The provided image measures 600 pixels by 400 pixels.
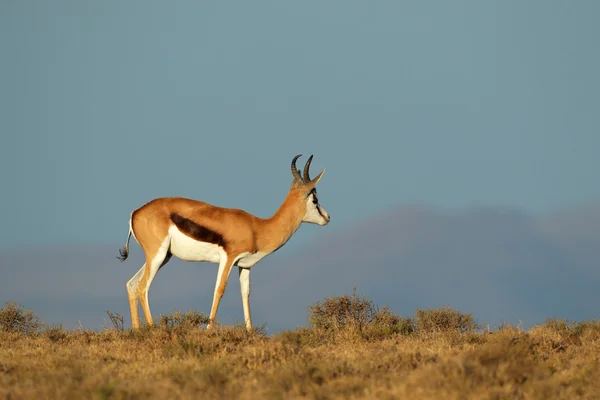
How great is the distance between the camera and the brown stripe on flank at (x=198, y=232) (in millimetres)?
17469

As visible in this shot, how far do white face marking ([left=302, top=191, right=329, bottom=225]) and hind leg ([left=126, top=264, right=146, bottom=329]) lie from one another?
4120mm

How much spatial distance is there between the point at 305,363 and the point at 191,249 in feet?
22.8

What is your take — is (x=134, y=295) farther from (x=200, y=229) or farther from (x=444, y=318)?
(x=444, y=318)

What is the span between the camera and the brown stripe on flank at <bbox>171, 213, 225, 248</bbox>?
1747 cm

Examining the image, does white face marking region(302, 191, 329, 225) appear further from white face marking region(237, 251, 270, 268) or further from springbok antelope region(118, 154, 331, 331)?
white face marking region(237, 251, 270, 268)

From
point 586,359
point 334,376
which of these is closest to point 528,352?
point 586,359

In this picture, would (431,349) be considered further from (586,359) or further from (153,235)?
(153,235)

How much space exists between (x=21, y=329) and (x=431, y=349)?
1166cm

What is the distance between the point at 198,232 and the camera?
1747 cm

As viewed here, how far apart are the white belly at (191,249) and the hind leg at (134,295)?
924mm

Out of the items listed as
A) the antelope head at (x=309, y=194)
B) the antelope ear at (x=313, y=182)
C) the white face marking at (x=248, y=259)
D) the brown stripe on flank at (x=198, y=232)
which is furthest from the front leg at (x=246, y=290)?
the antelope ear at (x=313, y=182)

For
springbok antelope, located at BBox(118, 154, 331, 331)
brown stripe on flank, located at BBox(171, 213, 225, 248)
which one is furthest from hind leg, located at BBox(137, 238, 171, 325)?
brown stripe on flank, located at BBox(171, 213, 225, 248)

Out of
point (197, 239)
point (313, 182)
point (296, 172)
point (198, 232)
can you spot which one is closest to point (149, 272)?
point (197, 239)

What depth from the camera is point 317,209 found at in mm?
19266
